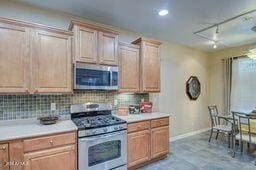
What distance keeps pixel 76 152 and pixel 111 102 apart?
50.6 inches

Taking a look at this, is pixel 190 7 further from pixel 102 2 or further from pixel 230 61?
pixel 230 61

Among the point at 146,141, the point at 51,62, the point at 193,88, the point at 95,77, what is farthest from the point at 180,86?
the point at 51,62

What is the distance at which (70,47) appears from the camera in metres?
2.65

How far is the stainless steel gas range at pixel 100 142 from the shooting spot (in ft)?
7.76

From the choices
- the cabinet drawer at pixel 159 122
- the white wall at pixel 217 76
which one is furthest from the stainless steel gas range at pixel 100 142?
the white wall at pixel 217 76

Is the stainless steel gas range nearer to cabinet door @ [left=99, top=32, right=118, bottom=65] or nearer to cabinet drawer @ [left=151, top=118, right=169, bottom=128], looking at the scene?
cabinet drawer @ [left=151, top=118, right=169, bottom=128]

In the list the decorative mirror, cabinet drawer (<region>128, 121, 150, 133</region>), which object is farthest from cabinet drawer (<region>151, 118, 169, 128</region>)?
the decorative mirror

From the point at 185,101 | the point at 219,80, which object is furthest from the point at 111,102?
the point at 219,80

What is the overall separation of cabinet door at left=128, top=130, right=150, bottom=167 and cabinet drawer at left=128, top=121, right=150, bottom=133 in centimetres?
7

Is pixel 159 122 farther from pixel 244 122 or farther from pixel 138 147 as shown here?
pixel 244 122

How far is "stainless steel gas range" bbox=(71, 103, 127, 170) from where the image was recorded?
237cm

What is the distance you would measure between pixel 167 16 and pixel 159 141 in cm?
239

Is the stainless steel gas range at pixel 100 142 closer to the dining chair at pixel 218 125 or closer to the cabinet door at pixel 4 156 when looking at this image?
the cabinet door at pixel 4 156

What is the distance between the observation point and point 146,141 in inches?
123
